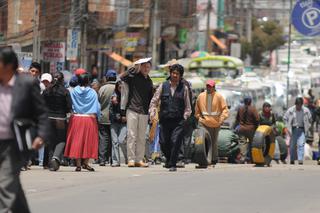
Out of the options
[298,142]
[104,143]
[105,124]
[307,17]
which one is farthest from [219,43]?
[104,143]

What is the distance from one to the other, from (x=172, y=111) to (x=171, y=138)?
1.48ft

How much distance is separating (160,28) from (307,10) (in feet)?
124

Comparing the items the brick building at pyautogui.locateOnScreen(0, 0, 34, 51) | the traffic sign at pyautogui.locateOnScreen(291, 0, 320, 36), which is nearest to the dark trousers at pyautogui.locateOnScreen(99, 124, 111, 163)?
the traffic sign at pyautogui.locateOnScreen(291, 0, 320, 36)

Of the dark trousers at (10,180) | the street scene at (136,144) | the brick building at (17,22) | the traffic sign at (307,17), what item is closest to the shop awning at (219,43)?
the brick building at (17,22)

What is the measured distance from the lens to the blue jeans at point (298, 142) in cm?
2353

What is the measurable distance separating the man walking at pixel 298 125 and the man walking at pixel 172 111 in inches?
292

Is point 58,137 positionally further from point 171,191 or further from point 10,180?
point 10,180

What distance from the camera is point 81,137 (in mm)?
15773

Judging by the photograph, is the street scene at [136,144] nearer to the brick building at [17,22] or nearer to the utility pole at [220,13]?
the brick building at [17,22]

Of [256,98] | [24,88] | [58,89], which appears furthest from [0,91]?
[256,98]

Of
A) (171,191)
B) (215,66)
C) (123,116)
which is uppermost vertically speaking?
(215,66)

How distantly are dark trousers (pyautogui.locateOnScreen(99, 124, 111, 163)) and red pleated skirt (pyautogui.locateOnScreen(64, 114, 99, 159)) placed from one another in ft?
7.87

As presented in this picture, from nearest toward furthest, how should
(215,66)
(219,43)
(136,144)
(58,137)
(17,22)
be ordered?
(58,137), (136,144), (17,22), (215,66), (219,43)

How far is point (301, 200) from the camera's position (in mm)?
12578
